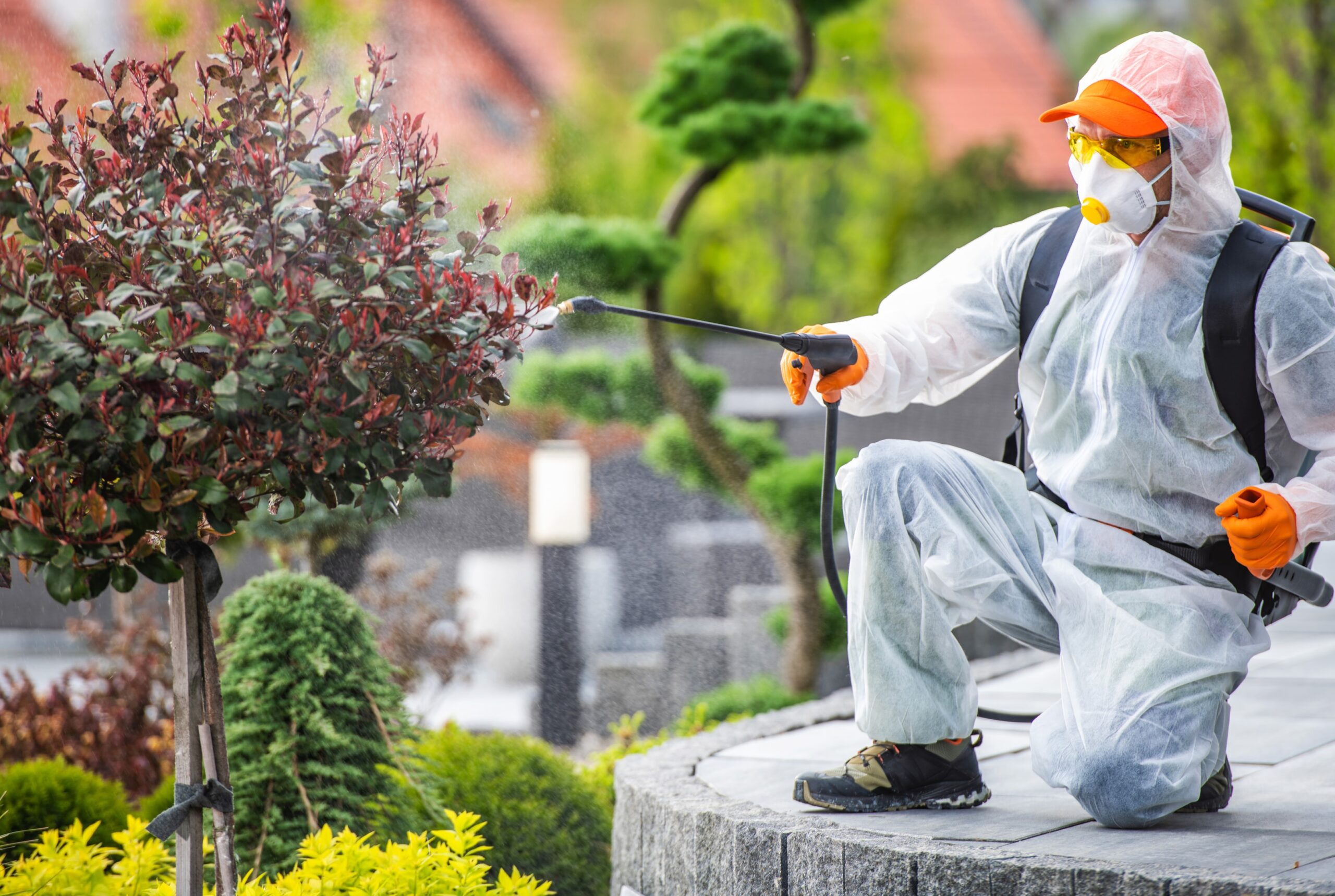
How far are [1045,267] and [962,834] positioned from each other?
81 centimetres

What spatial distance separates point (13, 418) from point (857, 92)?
372 inches

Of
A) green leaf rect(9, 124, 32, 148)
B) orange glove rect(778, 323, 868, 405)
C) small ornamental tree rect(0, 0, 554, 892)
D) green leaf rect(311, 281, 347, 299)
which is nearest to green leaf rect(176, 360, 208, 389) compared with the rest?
small ornamental tree rect(0, 0, 554, 892)

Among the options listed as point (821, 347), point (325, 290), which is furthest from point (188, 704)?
point (821, 347)

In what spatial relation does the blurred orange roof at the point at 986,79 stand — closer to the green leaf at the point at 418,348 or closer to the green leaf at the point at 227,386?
the green leaf at the point at 418,348

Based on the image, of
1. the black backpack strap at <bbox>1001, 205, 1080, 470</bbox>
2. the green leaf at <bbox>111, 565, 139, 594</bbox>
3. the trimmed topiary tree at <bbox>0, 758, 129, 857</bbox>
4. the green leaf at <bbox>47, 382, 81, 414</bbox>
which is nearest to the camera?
the green leaf at <bbox>47, 382, 81, 414</bbox>

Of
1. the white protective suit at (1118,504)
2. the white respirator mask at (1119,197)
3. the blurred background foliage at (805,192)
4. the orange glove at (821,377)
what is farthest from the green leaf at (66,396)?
the blurred background foliage at (805,192)

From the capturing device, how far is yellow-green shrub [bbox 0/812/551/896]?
1547mm

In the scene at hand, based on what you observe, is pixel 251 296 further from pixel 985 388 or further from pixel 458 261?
pixel 985 388

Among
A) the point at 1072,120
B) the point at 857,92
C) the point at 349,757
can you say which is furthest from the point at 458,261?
the point at 857,92

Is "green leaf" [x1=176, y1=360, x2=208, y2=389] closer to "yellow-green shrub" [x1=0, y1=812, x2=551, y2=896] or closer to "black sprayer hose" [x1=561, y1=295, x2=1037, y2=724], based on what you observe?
"black sprayer hose" [x1=561, y1=295, x2=1037, y2=724]

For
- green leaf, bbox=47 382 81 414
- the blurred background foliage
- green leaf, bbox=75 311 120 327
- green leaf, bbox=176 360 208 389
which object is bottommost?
green leaf, bbox=47 382 81 414

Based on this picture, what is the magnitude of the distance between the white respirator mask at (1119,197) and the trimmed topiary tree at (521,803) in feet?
4.63

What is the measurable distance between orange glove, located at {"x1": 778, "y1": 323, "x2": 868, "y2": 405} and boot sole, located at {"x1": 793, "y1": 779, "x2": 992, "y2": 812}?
1.76ft

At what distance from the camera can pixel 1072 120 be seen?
1827 mm
